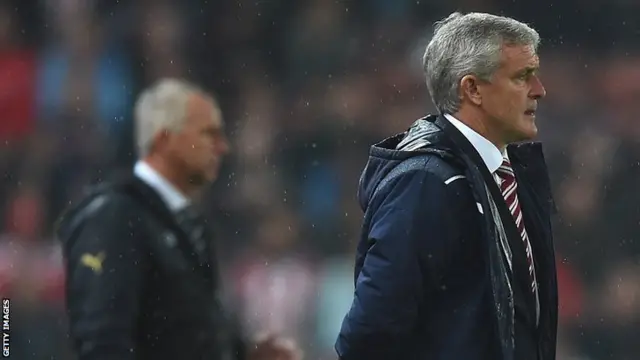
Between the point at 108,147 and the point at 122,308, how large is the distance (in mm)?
1407

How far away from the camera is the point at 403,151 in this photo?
226 centimetres

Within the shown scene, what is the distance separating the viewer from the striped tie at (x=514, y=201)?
231 centimetres

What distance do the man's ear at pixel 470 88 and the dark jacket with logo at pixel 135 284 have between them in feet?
2.43

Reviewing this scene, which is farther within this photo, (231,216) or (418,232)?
(231,216)

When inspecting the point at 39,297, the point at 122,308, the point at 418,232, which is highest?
the point at 418,232

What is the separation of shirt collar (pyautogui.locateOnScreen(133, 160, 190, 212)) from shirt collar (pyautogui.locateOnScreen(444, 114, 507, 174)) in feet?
2.47

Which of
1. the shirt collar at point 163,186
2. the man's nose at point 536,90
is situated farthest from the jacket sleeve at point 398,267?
the shirt collar at point 163,186

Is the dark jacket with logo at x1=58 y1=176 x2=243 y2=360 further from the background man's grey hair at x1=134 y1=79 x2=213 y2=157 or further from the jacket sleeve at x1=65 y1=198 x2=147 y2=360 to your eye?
the background man's grey hair at x1=134 y1=79 x2=213 y2=157

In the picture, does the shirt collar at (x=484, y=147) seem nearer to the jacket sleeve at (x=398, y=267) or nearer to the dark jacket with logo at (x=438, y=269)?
the dark jacket with logo at (x=438, y=269)

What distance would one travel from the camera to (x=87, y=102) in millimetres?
4031

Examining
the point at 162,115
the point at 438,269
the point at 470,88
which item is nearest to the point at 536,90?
the point at 470,88

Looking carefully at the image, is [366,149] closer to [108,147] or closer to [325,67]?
[325,67]

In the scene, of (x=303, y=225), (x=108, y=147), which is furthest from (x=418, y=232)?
(x=108, y=147)

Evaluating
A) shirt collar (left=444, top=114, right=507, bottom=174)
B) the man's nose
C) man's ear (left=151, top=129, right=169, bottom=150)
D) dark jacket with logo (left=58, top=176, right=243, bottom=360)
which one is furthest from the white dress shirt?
man's ear (left=151, top=129, right=169, bottom=150)
